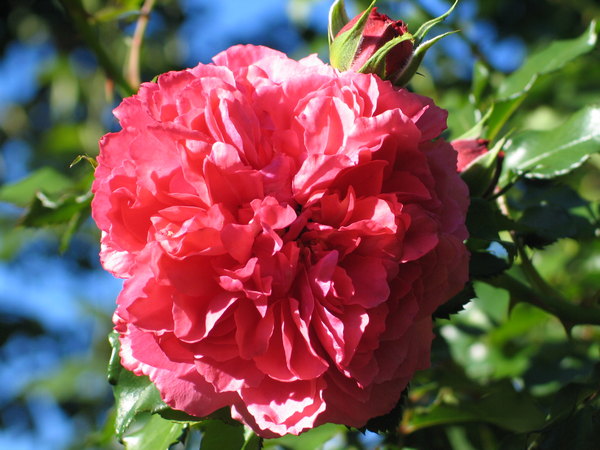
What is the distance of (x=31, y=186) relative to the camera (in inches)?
59.3

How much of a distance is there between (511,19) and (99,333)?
2408 millimetres

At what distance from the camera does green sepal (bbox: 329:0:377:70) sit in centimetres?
82

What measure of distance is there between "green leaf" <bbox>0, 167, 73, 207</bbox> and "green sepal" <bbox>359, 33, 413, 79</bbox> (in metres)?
0.85

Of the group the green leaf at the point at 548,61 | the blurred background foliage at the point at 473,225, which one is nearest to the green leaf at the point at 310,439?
the blurred background foliage at the point at 473,225

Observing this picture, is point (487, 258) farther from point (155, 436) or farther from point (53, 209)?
point (53, 209)

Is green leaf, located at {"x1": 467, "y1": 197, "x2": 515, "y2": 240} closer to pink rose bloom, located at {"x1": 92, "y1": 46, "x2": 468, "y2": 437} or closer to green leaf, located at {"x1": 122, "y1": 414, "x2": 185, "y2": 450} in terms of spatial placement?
pink rose bloom, located at {"x1": 92, "y1": 46, "x2": 468, "y2": 437}

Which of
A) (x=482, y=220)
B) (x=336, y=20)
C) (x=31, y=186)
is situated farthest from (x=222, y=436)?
(x=31, y=186)

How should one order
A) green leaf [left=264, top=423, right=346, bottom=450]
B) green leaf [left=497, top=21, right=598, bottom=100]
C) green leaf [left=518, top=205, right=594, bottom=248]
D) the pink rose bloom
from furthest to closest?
green leaf [left=497, top=21, right=598, bottom=100] < green leaf [left=264, top=423, right=346, bottom=450] < green leaf [left=518, top=205, right=594, bottom=248] < the pink rose bloom

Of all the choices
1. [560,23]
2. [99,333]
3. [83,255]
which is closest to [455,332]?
[560,23]

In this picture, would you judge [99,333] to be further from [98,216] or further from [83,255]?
[98,216]

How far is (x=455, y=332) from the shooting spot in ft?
5.22

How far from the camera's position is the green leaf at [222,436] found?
2.84 feet

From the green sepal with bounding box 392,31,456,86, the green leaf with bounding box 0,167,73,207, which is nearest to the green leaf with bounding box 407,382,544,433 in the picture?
Answer: the green sepal with bounding box 392,31,456,86

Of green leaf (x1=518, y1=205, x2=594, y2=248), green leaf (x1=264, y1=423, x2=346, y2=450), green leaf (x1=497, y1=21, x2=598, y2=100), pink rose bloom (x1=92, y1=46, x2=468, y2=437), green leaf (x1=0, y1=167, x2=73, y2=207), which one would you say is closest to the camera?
pink rose bloom (x1=92, y1=46, x2=468, y2=437)
